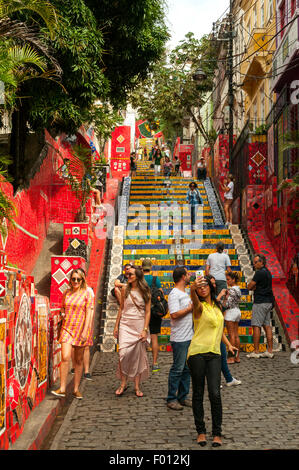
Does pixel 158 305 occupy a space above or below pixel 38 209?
below

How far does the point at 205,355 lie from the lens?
5453 millimetres

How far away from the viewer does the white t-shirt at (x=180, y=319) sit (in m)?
6.72

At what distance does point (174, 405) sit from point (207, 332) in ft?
5.29

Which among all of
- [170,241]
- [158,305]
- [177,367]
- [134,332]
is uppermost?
[170,241]

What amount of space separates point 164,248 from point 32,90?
561 centimetres

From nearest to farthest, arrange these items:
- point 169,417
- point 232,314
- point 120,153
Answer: point 169,417 → point 232,314 → point 120,153

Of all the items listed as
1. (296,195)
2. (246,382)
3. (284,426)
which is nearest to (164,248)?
(296,195)

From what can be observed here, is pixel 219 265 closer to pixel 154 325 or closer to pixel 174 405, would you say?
pixel 154 325

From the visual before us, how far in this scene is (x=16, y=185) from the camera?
13.1 meters

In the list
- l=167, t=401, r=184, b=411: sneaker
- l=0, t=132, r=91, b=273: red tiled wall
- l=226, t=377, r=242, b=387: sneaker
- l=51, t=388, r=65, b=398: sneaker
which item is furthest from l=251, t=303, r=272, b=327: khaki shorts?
l=0, t=132, r=91, b=273: red tiled wall

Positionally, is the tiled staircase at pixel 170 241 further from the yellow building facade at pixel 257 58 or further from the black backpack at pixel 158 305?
the yellow building facade at pixel 257 58

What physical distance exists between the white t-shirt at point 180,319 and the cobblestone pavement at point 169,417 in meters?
0.85

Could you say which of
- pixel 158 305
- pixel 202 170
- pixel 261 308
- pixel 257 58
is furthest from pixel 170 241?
pixel 257 58

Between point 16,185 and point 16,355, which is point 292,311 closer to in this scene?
point 16,185
